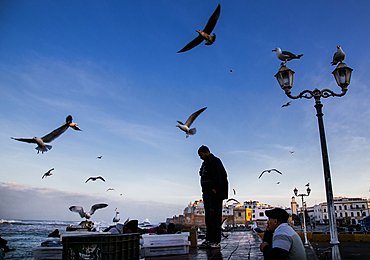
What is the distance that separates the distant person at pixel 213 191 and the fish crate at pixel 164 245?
0.68m

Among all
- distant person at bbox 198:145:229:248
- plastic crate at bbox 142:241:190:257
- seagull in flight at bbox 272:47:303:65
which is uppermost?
seagull in flight at bbox 272:47:303:65

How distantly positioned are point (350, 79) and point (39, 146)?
1001cm

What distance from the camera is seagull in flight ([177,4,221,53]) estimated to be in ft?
27.0

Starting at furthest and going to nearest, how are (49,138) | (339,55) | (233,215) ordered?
(233,215) < (49,138) < (339,55)

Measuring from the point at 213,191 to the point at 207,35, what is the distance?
5.35 m

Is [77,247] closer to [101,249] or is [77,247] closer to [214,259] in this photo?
[101,249]

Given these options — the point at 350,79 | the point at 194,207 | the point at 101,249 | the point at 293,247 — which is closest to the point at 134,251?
the point at 101,249

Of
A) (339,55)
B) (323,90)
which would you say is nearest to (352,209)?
(339,55)

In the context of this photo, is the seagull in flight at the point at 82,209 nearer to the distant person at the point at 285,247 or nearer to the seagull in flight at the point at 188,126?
the seagull in flight at the point at 188,126

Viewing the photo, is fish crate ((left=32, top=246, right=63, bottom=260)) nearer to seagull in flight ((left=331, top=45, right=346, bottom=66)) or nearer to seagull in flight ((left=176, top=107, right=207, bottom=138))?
seagull in flight ((left=176, top=107, right=207, bottom=138))

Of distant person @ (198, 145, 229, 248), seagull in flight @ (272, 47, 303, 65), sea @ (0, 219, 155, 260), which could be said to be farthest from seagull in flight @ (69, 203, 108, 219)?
seagull in flight @ (272, 47, 303, 65)

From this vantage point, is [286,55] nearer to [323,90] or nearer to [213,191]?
[323,90]

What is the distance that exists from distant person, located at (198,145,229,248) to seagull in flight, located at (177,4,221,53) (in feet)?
13.1

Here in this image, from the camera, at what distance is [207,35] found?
8688 mm
